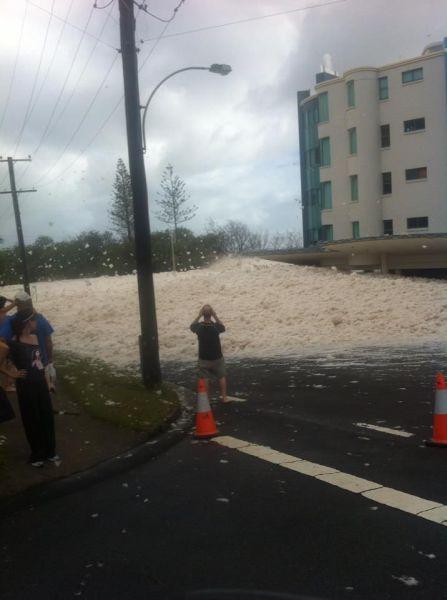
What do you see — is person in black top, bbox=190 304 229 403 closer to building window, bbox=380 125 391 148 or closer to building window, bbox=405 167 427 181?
building window, bbox=405 167 427 181

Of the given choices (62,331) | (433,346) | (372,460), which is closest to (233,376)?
(433,346)

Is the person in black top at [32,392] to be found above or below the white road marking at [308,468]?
above

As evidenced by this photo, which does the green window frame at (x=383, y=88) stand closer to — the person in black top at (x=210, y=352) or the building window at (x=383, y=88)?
the building window at (x=383, y=88)

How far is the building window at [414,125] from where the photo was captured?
39812 millimetres

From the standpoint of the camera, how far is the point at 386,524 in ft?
15.8

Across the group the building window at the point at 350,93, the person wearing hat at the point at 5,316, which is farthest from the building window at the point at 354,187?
the person wearing hat at the point at 5,316

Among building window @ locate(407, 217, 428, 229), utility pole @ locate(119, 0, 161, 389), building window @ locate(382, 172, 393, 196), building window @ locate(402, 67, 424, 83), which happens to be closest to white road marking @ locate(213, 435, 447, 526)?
utility pole @ locate(119, 0, 161, 389)

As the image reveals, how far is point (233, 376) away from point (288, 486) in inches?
306

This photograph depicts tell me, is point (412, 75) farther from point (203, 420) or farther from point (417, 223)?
point (203, 420)

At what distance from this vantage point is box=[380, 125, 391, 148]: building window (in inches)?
1640

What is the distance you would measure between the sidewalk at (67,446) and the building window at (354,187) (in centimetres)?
3553

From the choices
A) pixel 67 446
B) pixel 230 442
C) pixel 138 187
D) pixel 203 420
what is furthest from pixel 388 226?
pixel 67 446

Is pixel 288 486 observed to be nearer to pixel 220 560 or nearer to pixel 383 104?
pixel 220 560

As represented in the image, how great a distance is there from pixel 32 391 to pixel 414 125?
127 feet
